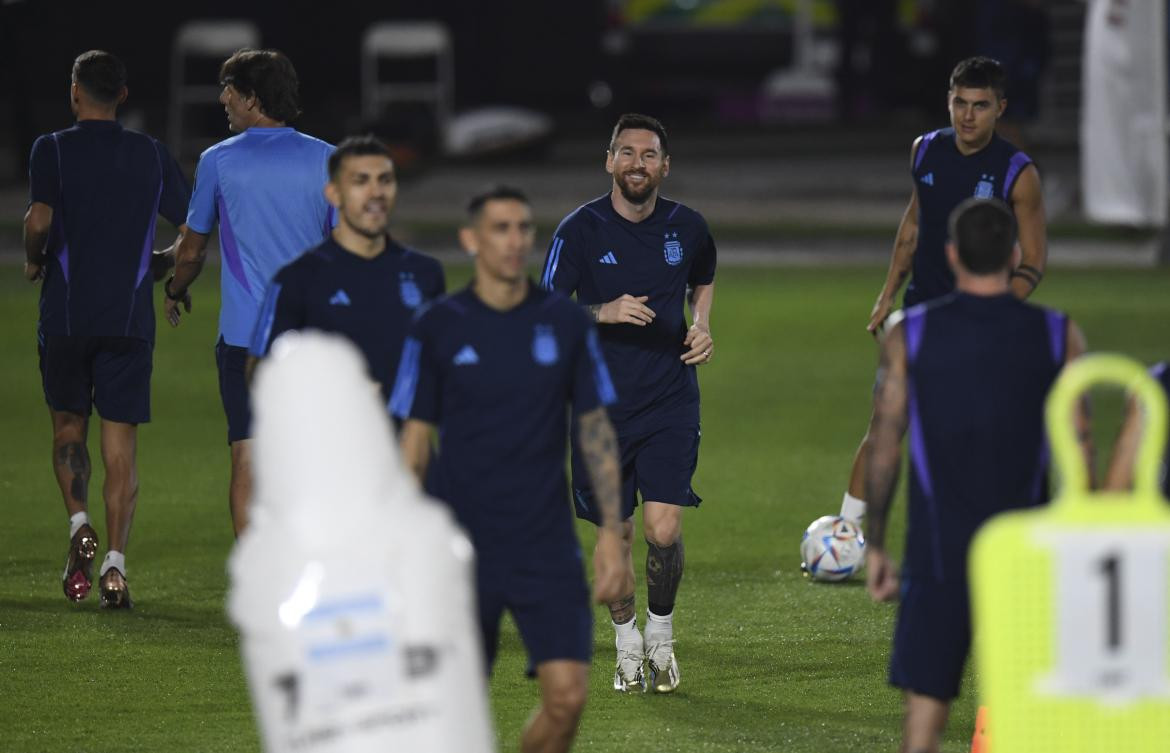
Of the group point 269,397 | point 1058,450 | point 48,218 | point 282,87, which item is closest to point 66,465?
point 48,218

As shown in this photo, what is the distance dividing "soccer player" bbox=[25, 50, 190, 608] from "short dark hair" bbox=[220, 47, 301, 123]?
846mm

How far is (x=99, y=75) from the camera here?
952cm

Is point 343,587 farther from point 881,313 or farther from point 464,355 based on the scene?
point 881,313

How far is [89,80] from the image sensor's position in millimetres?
9539

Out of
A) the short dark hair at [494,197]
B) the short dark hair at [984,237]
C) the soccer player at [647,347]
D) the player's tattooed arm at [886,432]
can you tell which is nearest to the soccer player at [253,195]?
the soccer player at [647,347]

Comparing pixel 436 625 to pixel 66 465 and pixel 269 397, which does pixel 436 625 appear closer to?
pixel 269 397

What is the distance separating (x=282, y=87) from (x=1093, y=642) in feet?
16.7

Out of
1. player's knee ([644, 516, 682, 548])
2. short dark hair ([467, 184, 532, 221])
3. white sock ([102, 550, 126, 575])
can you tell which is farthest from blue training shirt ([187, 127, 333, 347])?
short dark hair ([467, 184, 532, 221])

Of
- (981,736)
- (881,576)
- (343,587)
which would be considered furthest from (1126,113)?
(343,587)

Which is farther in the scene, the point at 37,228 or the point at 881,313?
the point at 881,313

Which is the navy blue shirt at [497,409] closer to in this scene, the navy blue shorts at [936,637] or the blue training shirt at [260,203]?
the navy blue shorts at [936,637]

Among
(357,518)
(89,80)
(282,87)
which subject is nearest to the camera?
(357,518)

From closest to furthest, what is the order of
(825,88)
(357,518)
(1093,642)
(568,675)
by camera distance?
(1093,642), (357,518), (568,675), (825,88)

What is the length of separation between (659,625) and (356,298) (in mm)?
2469
